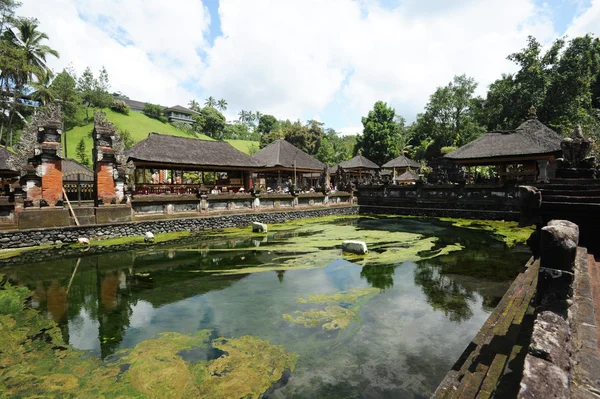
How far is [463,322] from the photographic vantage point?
5824 millimetres

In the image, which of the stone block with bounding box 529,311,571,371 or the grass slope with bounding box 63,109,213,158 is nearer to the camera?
the stone block with bounding box 529,311,571,371

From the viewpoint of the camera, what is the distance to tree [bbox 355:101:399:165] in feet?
147

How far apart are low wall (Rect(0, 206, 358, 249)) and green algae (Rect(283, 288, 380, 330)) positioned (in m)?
10.5

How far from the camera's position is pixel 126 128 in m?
55.3

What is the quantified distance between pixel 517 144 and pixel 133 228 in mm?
23243

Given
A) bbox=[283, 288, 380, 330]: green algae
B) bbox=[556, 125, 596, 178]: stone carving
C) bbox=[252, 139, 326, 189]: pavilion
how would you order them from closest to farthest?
bbox=[283, 288, 380, 330]: green algae
bbox=[556, 125, 596, 178]: stone carving
bbox=[252, 139, 326, 189]: pavilion

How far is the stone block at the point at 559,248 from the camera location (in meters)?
2.17

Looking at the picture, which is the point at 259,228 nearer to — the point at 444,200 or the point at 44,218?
the point at 44,218

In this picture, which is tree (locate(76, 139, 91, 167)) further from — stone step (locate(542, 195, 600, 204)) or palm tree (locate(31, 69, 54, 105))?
stone step (locate(542, 195, 600, 204))

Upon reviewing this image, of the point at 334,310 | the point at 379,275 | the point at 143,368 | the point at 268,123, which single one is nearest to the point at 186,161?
the point at 379,275

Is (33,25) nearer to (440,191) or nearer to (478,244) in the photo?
(440,191)

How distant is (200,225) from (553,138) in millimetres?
22204

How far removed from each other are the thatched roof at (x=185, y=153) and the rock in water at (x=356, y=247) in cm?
1375

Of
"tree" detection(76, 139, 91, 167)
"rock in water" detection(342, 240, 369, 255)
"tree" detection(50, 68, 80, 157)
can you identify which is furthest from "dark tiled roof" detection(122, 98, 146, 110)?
"rock in water" detection(342, 240, 369, 255)
